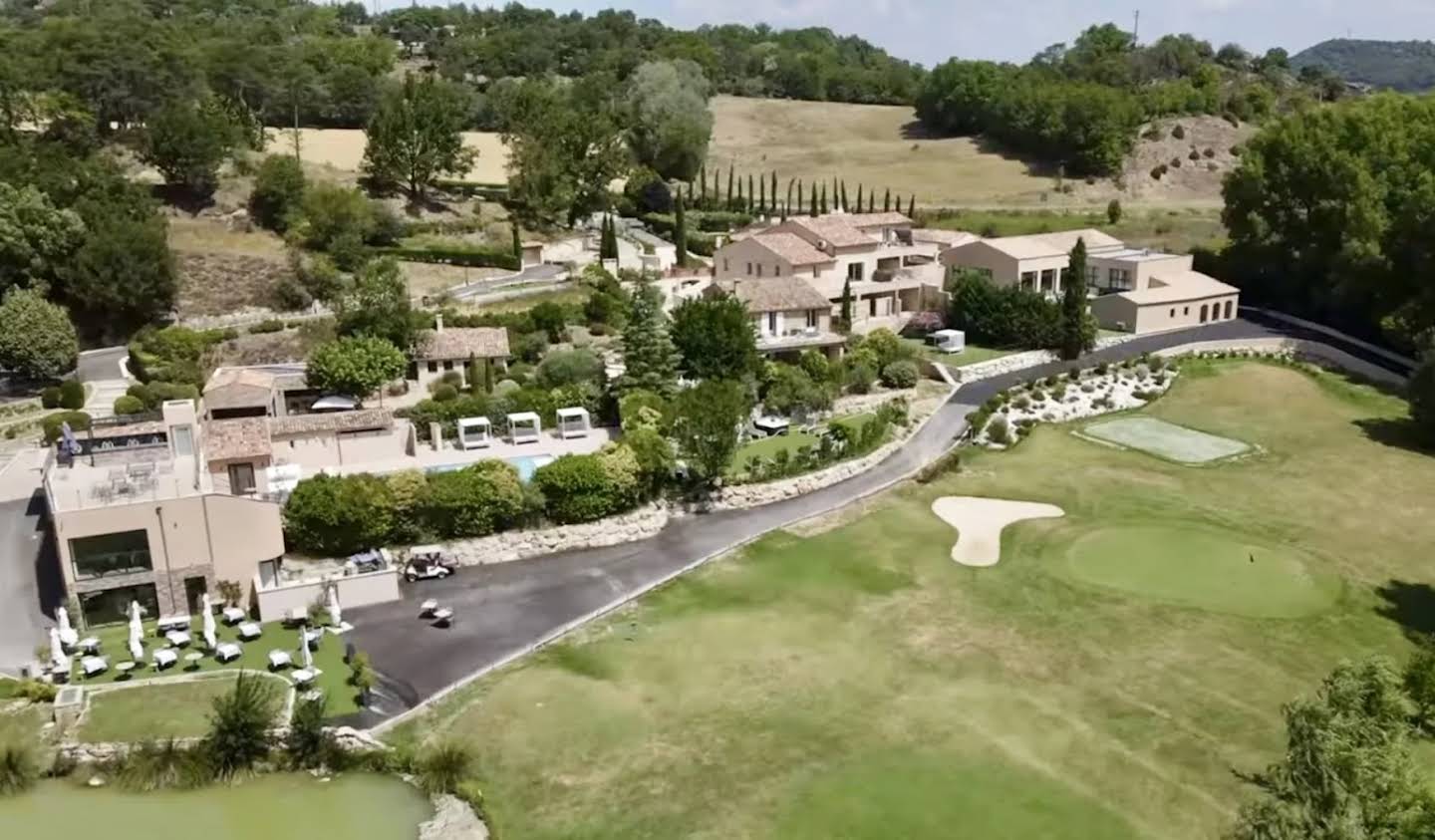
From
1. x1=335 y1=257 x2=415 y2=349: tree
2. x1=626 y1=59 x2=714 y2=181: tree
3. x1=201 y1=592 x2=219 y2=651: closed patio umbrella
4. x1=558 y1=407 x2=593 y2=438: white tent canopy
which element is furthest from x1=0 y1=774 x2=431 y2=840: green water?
x1=626 y1=59 x2=714 y2=181: tree

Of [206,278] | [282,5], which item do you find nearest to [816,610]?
[206,278]

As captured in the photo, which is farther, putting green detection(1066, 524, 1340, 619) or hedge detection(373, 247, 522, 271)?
hedge detection(373, 247, 522, 271)

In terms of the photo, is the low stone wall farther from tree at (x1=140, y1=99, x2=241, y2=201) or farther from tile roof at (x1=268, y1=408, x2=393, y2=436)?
tree at (x1=140, y1=99, x2=241, y2=201)

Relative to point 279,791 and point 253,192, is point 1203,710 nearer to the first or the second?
point 279,791

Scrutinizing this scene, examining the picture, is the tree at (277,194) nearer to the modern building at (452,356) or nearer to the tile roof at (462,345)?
the tile roof at (462,345)

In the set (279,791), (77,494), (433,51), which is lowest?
(279,791)

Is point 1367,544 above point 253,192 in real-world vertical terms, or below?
below
